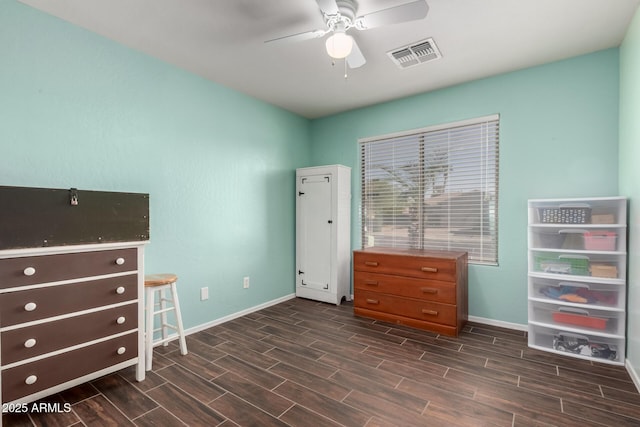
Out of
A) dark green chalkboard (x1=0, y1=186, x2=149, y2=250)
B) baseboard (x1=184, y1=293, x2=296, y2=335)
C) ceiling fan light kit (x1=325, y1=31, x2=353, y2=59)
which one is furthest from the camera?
baseboard (x1=184, y1=293, x2=296, y2=335)

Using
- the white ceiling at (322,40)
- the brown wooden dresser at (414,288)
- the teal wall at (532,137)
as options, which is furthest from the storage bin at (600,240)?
the white ceiling at (322,40)

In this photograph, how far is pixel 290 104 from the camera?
3805mm

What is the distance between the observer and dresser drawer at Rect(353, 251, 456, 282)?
278 centimetres

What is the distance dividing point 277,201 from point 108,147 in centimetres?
194

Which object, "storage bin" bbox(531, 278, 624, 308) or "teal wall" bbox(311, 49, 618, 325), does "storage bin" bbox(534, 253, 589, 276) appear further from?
"teal wall" bbox(311, 49, 618, 325)

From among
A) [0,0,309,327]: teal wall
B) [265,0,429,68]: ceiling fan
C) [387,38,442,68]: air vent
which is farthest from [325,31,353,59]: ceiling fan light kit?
[0,0,309,327]: teal wall

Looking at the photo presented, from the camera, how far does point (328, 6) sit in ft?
5.64

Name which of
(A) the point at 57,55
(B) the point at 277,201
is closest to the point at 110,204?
(A) the point at 57,55

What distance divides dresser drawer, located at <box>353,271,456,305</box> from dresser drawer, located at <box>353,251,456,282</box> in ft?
0.16

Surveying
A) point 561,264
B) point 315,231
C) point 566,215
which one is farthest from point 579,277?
point 315,231

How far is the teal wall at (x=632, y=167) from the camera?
6.57 feet

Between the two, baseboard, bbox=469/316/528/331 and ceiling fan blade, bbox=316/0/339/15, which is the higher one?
ceiling fan blade, bbox=316/0/339/15

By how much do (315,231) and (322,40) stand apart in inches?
87.6

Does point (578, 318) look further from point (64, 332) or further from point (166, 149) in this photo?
point (166, 149)
